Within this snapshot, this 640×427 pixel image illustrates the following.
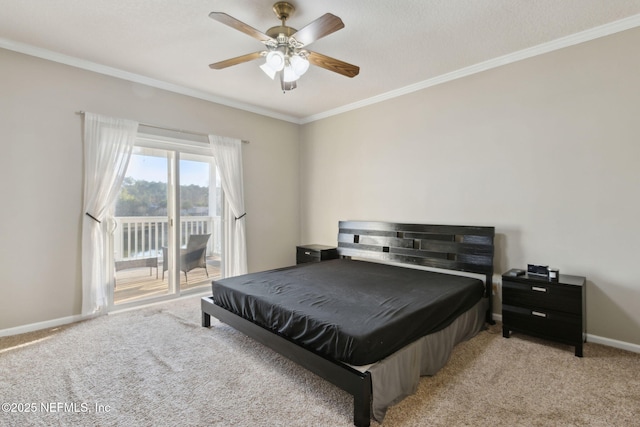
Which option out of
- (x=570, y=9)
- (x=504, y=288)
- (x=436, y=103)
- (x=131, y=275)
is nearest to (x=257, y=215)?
(x=131, y=275)

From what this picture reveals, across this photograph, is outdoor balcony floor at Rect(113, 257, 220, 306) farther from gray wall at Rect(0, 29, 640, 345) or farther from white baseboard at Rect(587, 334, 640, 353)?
white baseboard at Rect(587, 334, 640, 353)

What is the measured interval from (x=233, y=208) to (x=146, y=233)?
1182mm

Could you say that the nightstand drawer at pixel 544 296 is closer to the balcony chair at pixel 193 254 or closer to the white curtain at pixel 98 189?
the balcony chair at pixel 193 254

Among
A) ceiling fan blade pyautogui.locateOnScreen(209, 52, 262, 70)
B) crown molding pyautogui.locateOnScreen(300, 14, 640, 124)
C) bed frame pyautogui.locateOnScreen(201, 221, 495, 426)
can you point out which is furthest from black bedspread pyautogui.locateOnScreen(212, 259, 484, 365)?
crown molding pyautogui.locateOnScreen(300, 14, 640, 124)

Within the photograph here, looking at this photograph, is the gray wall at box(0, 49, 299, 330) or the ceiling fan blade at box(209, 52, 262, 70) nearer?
the ceiling fan blade at box(209, 52, 262, 70)

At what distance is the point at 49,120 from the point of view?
3148mm

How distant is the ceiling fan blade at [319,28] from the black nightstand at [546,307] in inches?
104

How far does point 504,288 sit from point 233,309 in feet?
8.36

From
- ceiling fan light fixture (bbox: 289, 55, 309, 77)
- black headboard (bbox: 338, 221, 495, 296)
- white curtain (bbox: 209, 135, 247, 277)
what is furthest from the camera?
white curtain (bbox: 209, 135, 247, 277)

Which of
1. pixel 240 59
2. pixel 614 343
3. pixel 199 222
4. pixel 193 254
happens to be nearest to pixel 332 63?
pixel 240 59

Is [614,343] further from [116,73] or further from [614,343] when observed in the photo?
[116,73]

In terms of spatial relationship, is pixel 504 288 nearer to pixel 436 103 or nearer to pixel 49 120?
pixel 436 103

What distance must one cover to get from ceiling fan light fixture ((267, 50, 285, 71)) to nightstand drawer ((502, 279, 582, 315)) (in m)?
2.78

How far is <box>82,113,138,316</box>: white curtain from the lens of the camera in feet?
10.9
